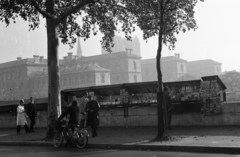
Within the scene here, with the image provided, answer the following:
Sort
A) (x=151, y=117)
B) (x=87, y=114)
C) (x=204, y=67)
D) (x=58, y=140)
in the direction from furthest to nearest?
(x=204, y=67), (x=151, y=117), (x=87, y=114), (x=58, y=140)

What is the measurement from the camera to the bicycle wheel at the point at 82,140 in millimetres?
12164

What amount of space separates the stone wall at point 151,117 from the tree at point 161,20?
8.74 feet

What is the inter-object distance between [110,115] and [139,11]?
6194mm

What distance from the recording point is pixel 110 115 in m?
18.8

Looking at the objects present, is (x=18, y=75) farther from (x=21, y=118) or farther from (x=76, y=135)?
(x=76, y=135)

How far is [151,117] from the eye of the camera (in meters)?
17.2

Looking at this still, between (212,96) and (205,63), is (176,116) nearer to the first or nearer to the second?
(212,96)

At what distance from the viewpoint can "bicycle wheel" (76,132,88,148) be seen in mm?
12164

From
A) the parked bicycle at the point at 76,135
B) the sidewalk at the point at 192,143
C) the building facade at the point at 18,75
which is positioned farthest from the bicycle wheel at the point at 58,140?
the building facade at the point at 18,75

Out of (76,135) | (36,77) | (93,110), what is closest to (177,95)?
(93,110)

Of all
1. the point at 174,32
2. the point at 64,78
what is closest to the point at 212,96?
the point at 174,32

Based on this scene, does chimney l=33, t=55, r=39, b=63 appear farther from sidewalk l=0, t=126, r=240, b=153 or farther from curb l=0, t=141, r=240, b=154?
curb l=0, t=141, r=240, b=154

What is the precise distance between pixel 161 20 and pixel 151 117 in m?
6.00

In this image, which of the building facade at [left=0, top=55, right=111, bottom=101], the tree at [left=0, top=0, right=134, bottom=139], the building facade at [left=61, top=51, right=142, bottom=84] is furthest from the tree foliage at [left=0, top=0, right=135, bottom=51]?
the building facade at [left=61, top=51, right=142, bottom=84]
